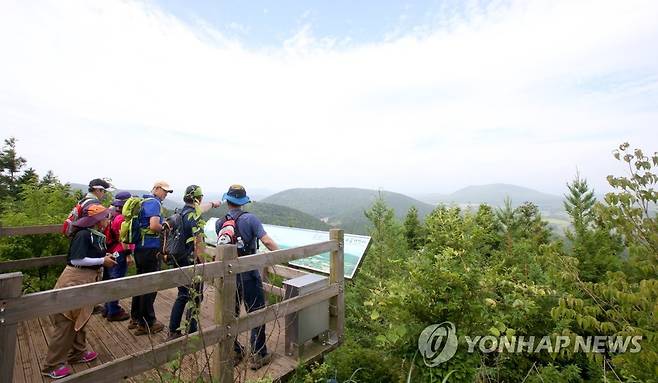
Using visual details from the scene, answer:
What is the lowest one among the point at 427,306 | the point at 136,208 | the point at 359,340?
the point at 359,340

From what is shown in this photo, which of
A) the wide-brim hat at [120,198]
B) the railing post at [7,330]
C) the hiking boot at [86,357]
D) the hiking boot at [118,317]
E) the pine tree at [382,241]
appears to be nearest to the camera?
the railing post at [7,330]

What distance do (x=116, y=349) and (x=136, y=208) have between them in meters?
1.79

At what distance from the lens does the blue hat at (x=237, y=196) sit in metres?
4.07

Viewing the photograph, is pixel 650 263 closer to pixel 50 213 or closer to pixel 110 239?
pixel 110 239

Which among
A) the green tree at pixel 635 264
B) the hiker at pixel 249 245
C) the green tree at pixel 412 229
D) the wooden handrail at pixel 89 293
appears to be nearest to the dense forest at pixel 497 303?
the green tree at pixel 635 264

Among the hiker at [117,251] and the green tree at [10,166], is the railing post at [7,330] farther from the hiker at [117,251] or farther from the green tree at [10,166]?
the green tree at [10,166]

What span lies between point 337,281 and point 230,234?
1793 millimetres

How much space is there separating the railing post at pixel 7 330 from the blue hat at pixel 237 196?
7.28ft

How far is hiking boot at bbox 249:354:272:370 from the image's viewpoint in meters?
3.89

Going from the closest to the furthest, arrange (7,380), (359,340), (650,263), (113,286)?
(7,380) < (113,286) < (650,263) < (359,340)

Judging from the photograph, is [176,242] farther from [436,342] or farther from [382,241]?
[382,241]

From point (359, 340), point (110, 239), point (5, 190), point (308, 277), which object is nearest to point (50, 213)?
point (110, 239)

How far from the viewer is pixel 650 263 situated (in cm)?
297

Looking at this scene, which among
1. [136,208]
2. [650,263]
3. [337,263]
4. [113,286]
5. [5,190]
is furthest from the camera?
[5,190]
